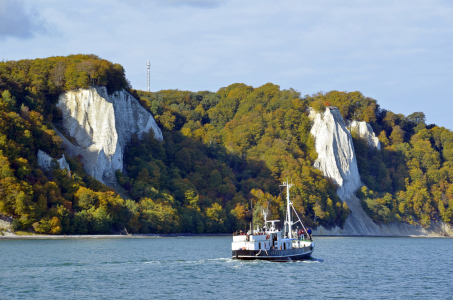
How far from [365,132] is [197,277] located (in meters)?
127

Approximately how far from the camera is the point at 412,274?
45.8 metres

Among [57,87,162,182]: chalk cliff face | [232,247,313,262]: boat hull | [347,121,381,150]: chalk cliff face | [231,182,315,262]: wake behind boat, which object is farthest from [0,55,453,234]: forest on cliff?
[232,247,313,262]: boat hull

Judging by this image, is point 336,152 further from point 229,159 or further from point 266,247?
point 266,247

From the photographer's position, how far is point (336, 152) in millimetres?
142625

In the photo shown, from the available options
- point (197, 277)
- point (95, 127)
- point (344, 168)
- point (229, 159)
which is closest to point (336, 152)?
point (344, 168)

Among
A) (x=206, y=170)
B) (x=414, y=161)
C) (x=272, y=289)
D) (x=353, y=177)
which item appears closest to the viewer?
(x=272, y=289)

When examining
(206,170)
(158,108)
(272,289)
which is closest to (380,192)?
(206,170)

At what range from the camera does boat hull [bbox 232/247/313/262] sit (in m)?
48.0

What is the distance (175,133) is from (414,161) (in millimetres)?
73247

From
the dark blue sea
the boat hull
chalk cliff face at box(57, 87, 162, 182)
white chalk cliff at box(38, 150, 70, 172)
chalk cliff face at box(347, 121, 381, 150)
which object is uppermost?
chalk cliff face at box(347, 121, 381, 150)

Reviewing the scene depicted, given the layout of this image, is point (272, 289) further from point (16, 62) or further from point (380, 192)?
point (380, 192)

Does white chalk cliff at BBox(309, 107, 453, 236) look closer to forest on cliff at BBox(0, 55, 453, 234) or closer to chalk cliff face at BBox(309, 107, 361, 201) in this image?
chalk cliff face at BBox(309, 107, 361, 201)

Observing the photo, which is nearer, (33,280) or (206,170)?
(33,280)

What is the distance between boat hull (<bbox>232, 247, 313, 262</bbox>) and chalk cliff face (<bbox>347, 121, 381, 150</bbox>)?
366 feet
